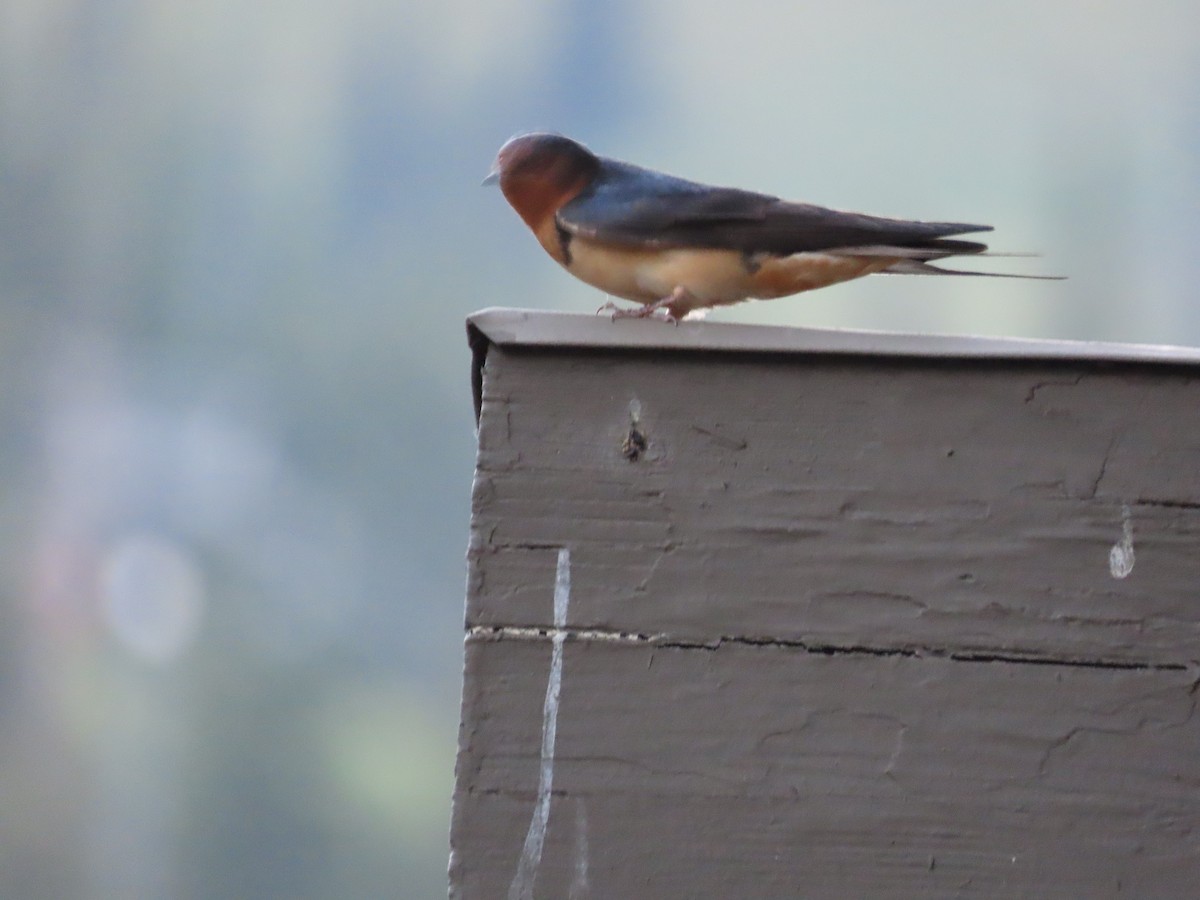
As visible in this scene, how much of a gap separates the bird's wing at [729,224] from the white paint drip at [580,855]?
77cm

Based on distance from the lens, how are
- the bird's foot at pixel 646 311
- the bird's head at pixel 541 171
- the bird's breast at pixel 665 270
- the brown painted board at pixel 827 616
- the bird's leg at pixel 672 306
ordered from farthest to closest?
1. the bird's head at pixel 541 171
2. the bird's breast at pixel 665 270
3. the bird's leg at pixel 672 306
4. the bird's foot at pixel 646 311
5. the brown painted board at pixel 827 616

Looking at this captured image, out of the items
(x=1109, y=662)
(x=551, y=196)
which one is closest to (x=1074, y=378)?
(x=1109, y=662)

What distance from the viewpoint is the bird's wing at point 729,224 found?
161 centimetres

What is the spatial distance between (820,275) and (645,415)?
0.53m

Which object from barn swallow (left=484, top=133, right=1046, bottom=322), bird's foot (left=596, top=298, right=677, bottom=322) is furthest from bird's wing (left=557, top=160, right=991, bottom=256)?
bird's foot (left=596, top=298, right=677, bottom=322)

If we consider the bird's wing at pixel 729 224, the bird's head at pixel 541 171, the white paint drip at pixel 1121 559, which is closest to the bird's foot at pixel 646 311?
the bird's wing at pixel 729 224

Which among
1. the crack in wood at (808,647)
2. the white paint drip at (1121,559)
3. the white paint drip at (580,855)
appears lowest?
the white paint drip at (580,855)

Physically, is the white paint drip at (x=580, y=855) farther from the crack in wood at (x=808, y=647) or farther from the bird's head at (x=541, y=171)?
the bird's head at (x=541, y=171)

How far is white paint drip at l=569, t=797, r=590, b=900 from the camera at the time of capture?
3.87 feet

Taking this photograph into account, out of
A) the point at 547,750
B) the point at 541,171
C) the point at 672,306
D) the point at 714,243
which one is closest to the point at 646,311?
the point at 672,306

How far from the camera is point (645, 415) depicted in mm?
1245

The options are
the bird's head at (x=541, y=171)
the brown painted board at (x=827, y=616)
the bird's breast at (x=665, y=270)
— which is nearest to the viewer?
the brown painted board at (x=827, y=616)

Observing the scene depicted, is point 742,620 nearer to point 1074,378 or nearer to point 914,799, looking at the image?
point 914,799

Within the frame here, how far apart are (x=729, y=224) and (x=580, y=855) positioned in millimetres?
826
